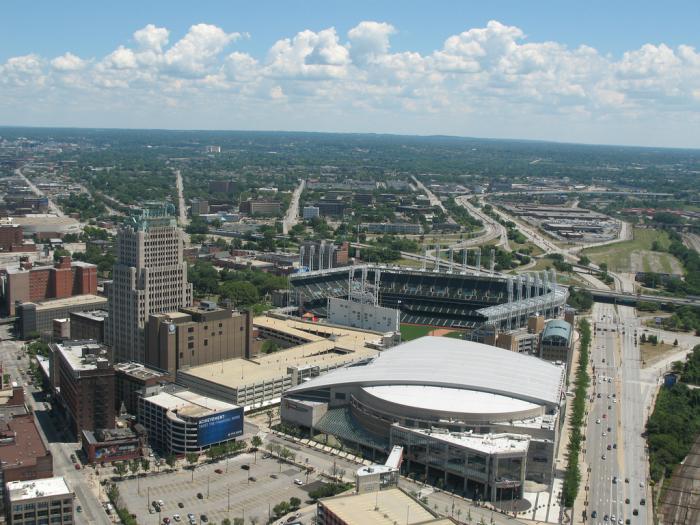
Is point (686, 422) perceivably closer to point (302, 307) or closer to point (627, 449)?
point (627, 449)

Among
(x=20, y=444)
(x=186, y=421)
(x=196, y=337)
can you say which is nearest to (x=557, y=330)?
(x=196, y=337)

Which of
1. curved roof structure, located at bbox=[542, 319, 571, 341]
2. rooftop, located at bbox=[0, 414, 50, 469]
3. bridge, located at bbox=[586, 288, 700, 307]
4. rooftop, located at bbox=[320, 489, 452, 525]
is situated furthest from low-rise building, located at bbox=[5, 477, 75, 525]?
bridge, located at bbox=[586, 288, 700, 307]

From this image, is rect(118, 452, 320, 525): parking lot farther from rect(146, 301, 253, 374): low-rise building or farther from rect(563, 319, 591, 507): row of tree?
rect(146, 301, 253, 374): low-rise building

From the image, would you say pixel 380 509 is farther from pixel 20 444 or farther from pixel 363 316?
pixel 363 316

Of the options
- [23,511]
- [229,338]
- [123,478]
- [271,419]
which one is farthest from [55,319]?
[23,511]

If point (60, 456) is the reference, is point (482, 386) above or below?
above

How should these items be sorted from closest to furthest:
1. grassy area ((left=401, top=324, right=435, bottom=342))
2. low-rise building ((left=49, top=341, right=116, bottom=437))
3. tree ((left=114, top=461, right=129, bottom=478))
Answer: tree ((left=114, top=461, right=129, bottom=478)) < low-rise building ((left=49, top=341, right=116, bottom=437)) < grassy area ((left=401, top=324, right=435, bottom=342))
